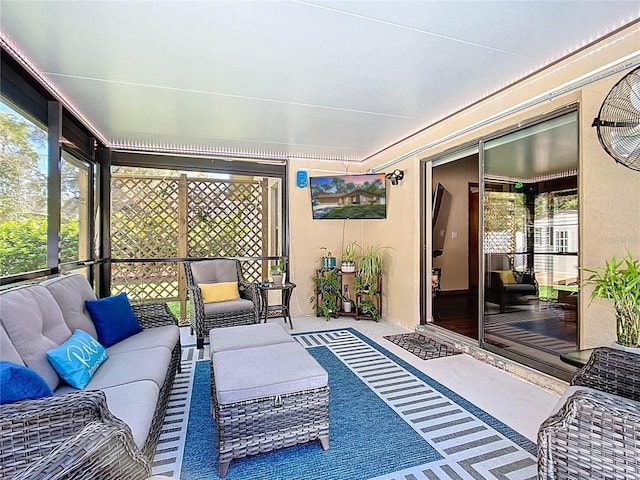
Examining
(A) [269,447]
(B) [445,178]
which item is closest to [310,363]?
(A) [269,447]

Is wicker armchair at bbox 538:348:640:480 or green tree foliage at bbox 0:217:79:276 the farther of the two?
green tree foliage at bbox 0:217:79:276

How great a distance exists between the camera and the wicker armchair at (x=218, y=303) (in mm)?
3443

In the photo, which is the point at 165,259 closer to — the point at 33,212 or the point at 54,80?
the point at 33,212

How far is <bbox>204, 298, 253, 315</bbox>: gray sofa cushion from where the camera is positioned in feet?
11.4

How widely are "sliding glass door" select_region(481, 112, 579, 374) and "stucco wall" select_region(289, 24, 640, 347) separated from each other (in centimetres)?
24

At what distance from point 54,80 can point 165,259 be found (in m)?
2.41

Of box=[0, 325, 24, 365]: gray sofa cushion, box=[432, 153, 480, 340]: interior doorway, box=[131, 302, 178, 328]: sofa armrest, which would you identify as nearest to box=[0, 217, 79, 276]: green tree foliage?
box=[131, 302, 178, 328]: sofa armrest

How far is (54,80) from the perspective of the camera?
2514 mm

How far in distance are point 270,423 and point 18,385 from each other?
3.43ft

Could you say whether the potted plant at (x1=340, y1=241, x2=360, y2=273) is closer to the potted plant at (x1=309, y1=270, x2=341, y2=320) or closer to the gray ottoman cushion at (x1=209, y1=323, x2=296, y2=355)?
the potted plant at (x1=309, y1=270, x2=341, y2=320)

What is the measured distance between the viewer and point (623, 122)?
5.61 ft

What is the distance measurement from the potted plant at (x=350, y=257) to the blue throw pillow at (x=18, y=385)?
12.7 ft

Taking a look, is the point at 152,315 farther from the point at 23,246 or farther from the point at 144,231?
the point at 144,231

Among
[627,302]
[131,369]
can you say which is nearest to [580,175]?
[627,302]
